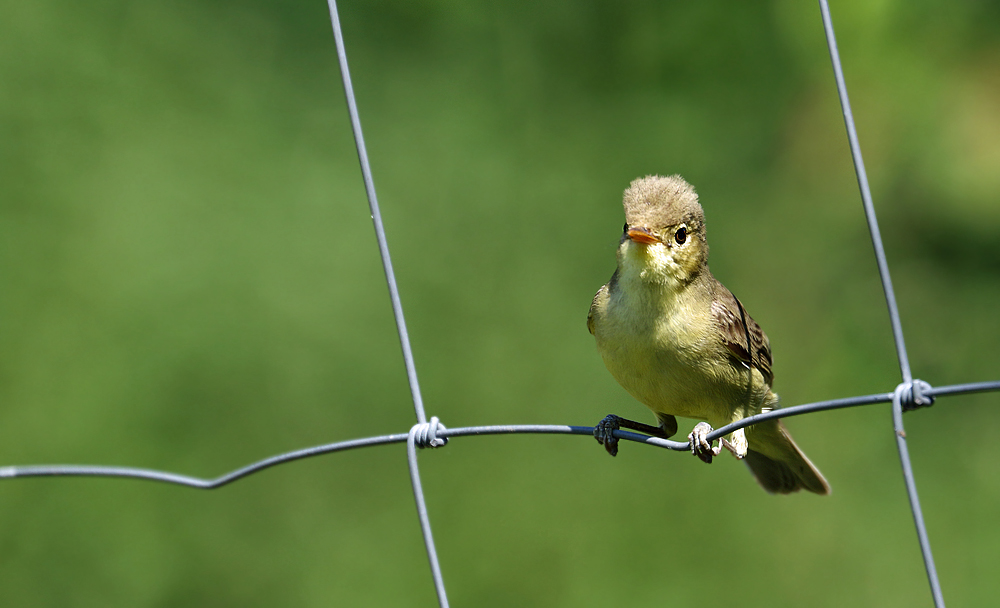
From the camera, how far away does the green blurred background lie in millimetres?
5492

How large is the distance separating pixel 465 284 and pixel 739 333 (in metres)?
3.63

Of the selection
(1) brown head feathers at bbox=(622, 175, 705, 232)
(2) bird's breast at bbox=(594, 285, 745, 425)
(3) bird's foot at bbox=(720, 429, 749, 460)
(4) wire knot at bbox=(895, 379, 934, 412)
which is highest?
(1) brown head feathers at bbox=(622, 175, 705, 232)

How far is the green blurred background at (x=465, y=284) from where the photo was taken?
18.0 feet

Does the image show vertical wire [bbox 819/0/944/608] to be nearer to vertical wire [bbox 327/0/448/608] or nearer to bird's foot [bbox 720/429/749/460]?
vertical wire [bbox 327/0/448/608]

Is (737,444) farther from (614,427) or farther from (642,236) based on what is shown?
(642,236)

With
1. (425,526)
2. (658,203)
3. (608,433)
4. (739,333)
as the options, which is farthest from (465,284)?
(425,526)

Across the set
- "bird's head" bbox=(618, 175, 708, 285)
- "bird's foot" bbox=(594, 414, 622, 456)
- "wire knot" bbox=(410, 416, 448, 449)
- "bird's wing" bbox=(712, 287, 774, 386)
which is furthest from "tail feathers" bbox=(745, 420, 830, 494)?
Result: "wire knot" bbox=(410, 416, 448, 449)

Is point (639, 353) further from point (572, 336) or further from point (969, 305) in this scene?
point (969, 305)

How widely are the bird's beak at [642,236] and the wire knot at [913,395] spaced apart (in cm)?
108

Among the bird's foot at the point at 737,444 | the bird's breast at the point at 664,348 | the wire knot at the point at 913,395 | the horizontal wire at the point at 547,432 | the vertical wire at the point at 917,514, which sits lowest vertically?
the vertical wire at the point at 917,514

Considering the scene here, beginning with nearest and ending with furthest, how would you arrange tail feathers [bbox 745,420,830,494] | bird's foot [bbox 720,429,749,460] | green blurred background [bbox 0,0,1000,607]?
bird's foot [bbox 720,429,749,460] < tail feathers [bbox 745,420,830,494] < green blurred background [bbox 0,0,1000,607]

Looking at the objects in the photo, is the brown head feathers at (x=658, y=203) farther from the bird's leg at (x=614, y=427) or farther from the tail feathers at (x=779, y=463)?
the tail feathers at (x=779, y=463)

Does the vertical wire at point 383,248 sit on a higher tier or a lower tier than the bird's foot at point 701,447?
higher

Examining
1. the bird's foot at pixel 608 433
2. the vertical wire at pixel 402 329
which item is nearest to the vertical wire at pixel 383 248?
the vertical wire at pixel 402 329
